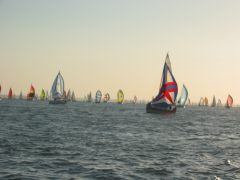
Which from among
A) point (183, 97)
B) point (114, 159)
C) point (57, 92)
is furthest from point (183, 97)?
point (114, 159)

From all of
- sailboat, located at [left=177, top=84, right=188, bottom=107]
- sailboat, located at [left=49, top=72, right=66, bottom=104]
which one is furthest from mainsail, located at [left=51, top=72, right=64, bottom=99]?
sailboat, located at [left=177, top=84, right=188, bottom=107]

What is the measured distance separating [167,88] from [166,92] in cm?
84

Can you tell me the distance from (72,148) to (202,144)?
11842 millimetres

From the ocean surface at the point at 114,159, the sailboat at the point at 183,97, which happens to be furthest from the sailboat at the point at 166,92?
the sailboat at the point at 183,97

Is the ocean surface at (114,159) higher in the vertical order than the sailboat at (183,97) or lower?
lower

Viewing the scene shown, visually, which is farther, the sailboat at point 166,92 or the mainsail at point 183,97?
the mainsail at point 183,97

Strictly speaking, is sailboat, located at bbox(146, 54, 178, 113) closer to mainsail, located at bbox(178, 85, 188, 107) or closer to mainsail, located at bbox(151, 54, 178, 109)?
mainsail, located at bbox(151, 54, 178, 109)

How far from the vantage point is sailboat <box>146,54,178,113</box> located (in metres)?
72.8

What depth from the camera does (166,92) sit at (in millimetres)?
72688

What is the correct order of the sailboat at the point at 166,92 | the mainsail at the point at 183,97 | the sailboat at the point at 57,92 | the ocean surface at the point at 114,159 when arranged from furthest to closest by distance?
1. the mainsail at the point at 183,97
2. the sailboat at the point at 57,92
3. the sailboat at the point at 166,92
4. the ocean surface at the point at 114,159

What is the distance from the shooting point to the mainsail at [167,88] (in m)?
72.8

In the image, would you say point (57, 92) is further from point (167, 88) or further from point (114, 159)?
point (114, 159)

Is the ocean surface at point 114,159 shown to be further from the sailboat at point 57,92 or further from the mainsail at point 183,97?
the mainsail at point 183,97

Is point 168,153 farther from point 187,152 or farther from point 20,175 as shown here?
point 20,175
